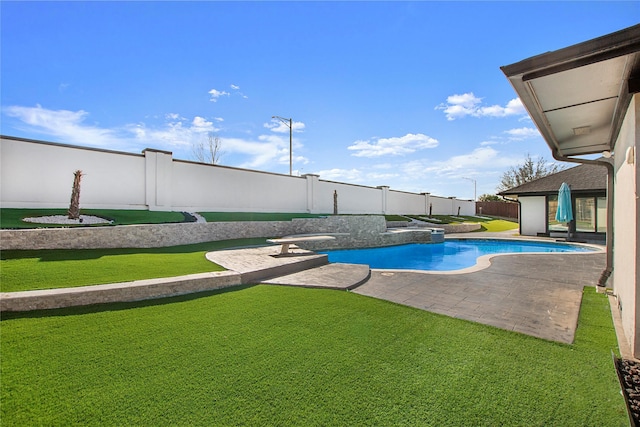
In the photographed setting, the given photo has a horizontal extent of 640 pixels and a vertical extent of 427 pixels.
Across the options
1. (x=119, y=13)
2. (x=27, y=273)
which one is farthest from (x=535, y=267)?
(x=119, y=13)

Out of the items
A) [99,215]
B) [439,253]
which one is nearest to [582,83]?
[439,253]

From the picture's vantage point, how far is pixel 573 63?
2.44 metres

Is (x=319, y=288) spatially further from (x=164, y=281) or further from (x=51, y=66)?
(x=51, y=66)

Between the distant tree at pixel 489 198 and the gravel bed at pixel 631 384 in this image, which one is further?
the distant tree at pixel 489 198

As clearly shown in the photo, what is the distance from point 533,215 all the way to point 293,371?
2031cm

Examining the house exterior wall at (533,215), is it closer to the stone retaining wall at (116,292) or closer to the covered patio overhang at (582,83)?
the covered patio overhang at (582,83)

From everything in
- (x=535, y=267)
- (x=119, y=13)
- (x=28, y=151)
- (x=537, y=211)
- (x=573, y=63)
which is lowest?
(x=535, y=267)

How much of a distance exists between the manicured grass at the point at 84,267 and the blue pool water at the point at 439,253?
244 inches

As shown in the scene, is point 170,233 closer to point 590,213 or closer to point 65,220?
point 65,220

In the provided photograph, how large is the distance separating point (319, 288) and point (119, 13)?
8.89m

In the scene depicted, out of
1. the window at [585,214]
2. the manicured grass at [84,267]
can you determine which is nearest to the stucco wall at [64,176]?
the manicured grass at [84,267]

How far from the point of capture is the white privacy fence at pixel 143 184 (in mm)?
9979

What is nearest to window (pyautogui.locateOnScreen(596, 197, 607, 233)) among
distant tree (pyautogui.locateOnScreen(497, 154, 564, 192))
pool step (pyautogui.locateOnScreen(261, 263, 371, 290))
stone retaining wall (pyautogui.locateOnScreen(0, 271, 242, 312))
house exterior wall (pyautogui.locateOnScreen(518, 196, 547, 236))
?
house exterior wall (pyautogui.locateOnScreen(518, 196, 547, 236))

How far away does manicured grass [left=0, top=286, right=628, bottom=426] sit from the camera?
2027 mm
